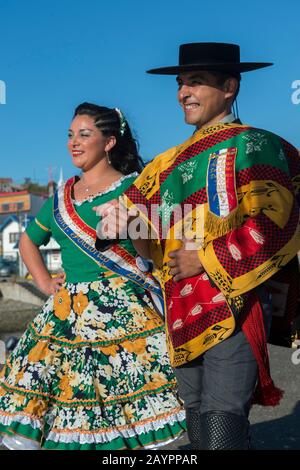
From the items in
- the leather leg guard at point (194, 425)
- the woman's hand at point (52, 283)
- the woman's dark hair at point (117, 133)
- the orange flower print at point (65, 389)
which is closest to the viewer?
the leather leg guard at point (194, 425)

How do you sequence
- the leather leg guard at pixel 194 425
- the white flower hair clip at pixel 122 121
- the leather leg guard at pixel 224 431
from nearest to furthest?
the leather leg guard at pixel 224 431 < the leather leg guard at pixel 194 425 < the white flower hair clip at pixel 122 121

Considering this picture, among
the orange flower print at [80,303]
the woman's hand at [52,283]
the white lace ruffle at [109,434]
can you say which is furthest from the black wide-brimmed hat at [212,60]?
the white lace ruffle at [109,434]

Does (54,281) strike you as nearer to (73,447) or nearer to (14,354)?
(14,354)

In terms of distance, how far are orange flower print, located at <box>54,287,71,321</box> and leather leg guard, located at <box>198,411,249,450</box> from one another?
1.40 metres

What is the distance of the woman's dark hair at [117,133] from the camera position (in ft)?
14.4

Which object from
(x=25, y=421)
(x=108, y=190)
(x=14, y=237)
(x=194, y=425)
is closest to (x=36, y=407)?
(x=25, y=421)

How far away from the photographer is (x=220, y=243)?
112 inches

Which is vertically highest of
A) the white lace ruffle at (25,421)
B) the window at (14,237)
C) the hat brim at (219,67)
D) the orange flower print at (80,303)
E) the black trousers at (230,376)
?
A: the hat brim at (219,67)

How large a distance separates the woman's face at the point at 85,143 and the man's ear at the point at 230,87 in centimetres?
133

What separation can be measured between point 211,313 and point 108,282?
4.18 feet

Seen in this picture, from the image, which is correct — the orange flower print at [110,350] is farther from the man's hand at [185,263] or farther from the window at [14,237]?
the window at [14,237]

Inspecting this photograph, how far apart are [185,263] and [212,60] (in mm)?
883
